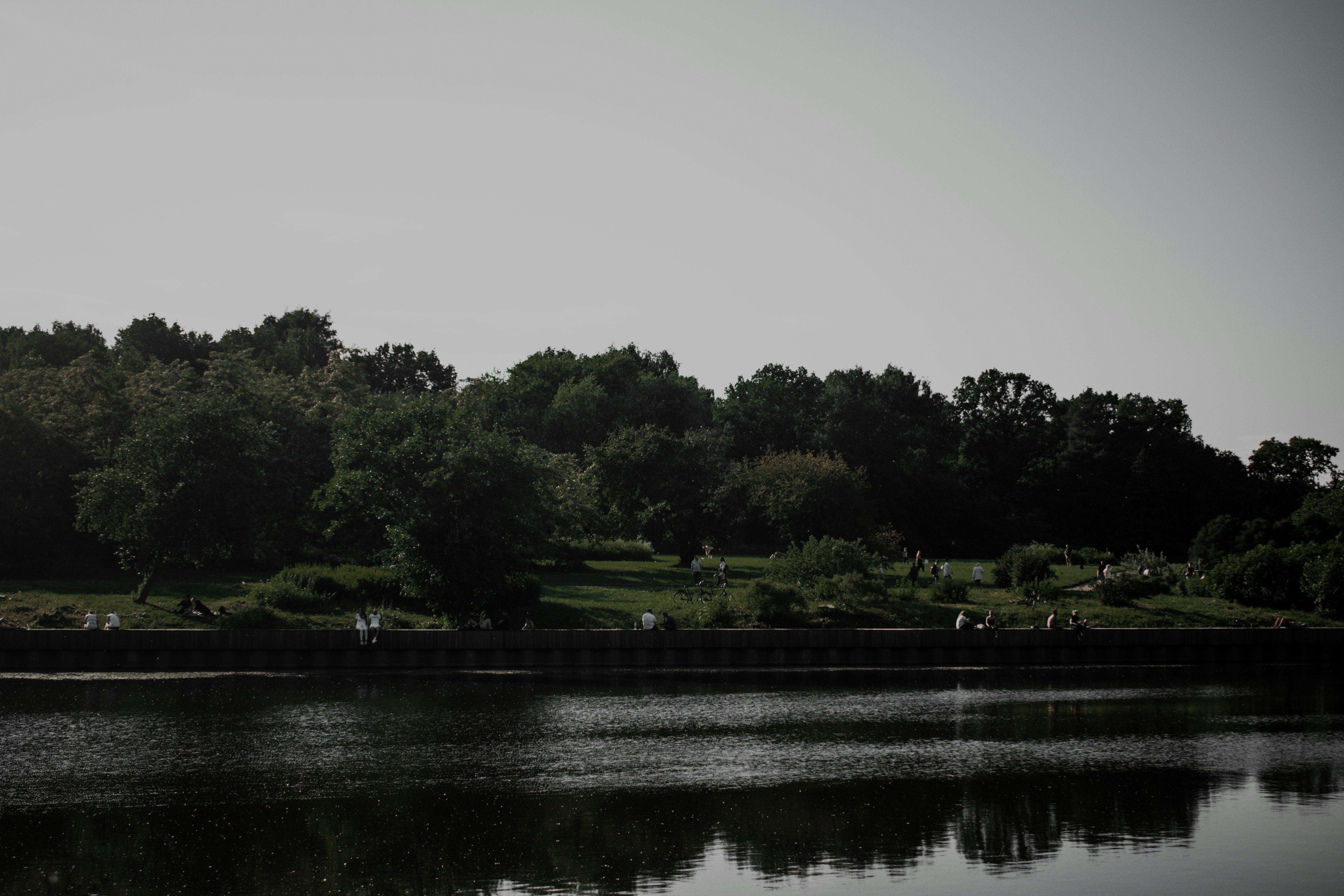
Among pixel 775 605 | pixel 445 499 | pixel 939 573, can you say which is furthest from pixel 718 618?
pixel 939 573

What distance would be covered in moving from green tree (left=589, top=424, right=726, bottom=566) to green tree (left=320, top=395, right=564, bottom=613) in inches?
650

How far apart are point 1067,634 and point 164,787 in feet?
106

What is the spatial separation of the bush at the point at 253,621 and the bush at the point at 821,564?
64.3 feet

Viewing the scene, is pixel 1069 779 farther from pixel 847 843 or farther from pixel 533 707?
pixel 533 707

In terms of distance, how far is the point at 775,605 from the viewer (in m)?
41.4

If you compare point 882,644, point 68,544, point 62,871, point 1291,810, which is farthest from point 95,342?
point 1291,810

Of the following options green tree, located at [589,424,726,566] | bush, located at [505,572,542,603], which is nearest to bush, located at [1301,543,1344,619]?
green tree, located at [589,424,726,566]

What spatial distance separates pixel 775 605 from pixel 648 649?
19.6 feet

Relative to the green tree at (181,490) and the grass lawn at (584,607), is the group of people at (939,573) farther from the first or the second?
the green tree at (181,490)

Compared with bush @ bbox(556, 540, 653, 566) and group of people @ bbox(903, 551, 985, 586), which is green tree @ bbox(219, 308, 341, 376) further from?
group of people @ bbox(903, 551, 985, 586)

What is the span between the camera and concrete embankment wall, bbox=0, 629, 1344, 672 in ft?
118

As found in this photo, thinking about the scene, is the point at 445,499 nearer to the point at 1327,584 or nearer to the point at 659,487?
the point at 659,487

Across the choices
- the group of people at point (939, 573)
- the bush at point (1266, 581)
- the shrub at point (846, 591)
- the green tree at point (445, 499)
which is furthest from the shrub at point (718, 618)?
the bush at point (1266, 581)

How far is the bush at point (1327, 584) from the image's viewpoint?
44031 millimetres
